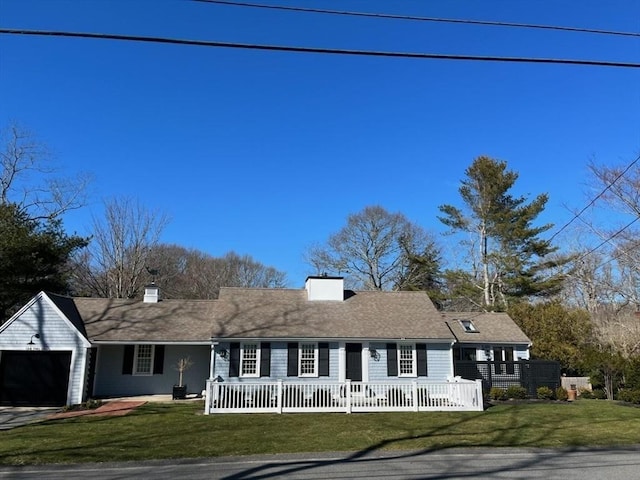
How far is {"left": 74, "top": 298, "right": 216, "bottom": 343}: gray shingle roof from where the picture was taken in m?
21.2

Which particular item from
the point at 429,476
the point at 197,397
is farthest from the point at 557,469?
the point at 197,397

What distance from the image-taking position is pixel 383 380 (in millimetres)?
21172

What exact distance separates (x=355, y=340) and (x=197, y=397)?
738 centimetres

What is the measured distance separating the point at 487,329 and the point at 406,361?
699 cm

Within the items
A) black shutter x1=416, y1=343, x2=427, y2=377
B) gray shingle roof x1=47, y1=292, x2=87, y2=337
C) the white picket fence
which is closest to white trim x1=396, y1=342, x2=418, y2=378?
black shutter x1=416, y1=343, x2=427, y2=377

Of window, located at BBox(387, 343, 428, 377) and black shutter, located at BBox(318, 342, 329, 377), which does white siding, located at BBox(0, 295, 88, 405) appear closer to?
black shutter, located at BBox(318, 342, 329, 377)

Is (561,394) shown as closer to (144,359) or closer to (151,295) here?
(144,359)

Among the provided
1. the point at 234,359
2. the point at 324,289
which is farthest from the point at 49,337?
the point at 324,289

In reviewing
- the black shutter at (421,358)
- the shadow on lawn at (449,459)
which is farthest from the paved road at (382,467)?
the black shutter at (421,358)

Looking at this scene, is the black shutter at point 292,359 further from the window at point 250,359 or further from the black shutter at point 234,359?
the black shutter at point 234,359

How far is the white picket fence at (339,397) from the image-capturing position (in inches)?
676

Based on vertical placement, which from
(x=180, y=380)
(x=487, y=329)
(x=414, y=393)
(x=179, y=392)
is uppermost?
(x=487, y=329)

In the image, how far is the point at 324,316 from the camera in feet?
74.5

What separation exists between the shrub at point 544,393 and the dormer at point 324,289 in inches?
389
